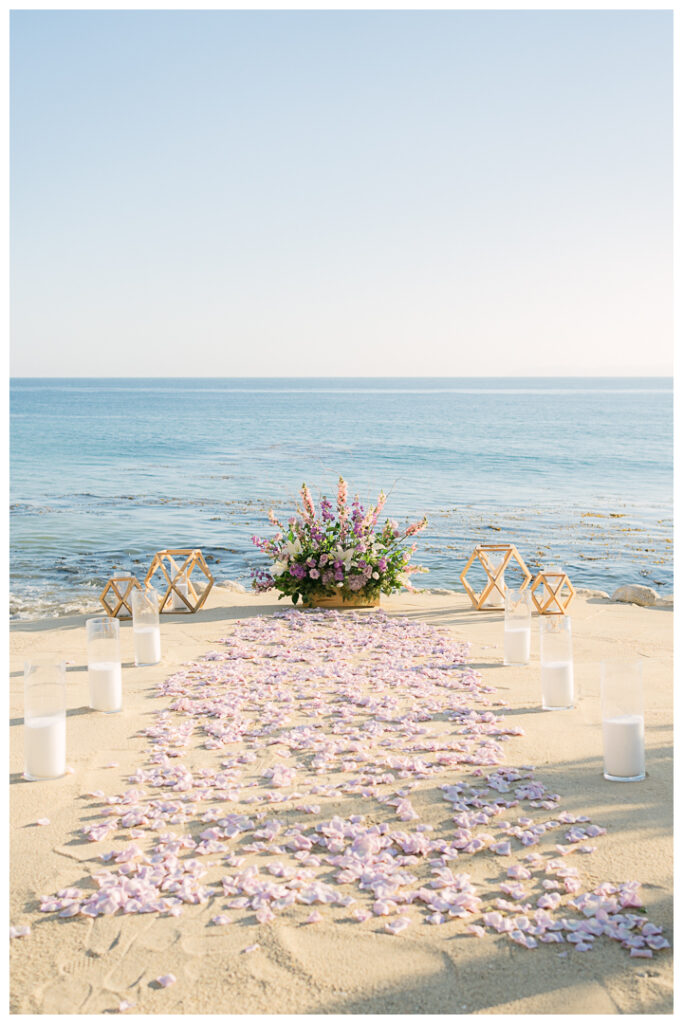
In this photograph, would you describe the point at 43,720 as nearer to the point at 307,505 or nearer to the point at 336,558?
the point at 336,558

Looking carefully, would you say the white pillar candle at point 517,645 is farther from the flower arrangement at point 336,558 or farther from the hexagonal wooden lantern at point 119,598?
the hexagonal wooden lantern at point 119,598

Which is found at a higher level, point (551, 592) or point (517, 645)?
point (551, 592)

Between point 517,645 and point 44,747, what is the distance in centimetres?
420

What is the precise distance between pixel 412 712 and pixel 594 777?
164 centimetres

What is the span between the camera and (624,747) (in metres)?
5.07

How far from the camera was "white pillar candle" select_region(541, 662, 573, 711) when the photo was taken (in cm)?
636

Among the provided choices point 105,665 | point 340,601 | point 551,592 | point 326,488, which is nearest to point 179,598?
point 340,601

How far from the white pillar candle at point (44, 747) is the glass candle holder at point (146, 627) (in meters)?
2.44

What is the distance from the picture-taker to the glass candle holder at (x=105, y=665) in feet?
21.5

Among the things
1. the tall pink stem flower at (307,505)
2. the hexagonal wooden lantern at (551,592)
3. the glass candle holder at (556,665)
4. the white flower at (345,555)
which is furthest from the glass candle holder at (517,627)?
the tall pink stem flower at (307,505)

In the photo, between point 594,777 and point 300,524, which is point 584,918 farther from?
point 300,524

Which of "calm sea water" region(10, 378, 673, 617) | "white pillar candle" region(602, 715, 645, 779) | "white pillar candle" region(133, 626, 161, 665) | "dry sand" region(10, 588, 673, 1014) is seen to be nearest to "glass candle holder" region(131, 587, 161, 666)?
"white pillar candle" region(133, 626, 161, 665)

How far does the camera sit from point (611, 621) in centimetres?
988

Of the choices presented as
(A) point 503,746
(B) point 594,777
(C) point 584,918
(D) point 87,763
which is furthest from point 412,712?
(C) point 584,918
